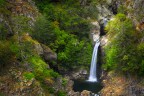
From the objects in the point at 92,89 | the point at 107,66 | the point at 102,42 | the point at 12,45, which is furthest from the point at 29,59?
the point at 102,42

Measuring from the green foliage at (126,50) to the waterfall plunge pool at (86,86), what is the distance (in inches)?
152

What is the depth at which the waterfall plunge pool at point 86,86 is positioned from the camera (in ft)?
162

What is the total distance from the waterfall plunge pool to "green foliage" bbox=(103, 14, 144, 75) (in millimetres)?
3869

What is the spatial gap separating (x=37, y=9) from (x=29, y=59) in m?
16.0

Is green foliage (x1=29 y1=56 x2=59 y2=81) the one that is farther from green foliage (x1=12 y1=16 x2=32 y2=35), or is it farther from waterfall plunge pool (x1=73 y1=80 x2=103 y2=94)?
green foliage (x1=12 y1=16 x2=32 y2=35)

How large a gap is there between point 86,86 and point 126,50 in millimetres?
8687

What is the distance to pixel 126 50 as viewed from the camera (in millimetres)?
48281

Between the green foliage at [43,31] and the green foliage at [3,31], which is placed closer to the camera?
the green foliage at [3,31]

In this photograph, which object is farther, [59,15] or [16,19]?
[59,15]

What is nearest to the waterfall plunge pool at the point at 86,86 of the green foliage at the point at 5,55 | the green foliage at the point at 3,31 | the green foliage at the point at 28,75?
the green foliage at the point at 28,75

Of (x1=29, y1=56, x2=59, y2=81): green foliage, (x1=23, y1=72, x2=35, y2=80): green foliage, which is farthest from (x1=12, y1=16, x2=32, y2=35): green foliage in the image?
(x1=23, y1=72, x2=35, y2=80): green foliage

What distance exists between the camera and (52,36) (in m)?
55.7

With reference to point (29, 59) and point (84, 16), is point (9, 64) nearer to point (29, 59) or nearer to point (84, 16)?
point (29, 59)

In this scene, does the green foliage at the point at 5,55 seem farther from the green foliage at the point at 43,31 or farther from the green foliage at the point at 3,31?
the green foliage at the point at 43,31
